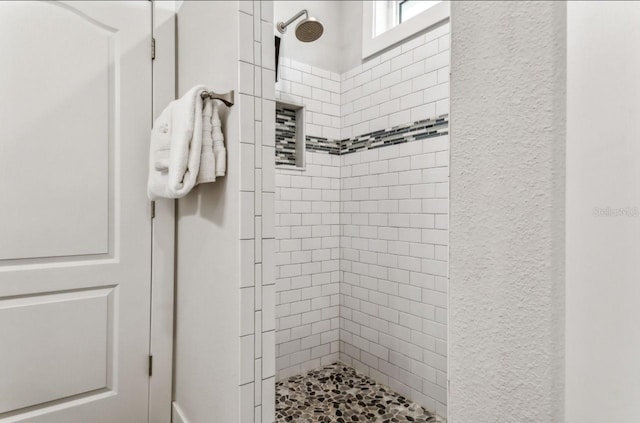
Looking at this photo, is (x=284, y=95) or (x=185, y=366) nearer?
(x=185, y=366)

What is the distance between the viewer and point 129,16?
1444mm

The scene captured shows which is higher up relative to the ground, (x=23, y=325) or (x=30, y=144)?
(x=30, y=144)

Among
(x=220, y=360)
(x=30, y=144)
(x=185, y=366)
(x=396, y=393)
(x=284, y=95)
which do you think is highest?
(x=284, y=95)

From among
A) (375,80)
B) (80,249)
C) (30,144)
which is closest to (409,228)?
(375,80)

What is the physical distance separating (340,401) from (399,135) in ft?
5.06

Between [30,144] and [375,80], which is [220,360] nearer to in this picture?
[30,144]

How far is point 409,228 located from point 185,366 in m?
1.31

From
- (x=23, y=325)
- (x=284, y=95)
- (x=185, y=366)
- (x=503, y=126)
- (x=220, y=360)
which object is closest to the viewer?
(x=503, y=126)

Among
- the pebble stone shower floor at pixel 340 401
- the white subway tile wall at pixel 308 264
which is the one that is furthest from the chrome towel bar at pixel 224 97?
the pebble stone shower floor at pixel 340 401

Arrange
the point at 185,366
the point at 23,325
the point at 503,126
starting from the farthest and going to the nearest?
the point at 185,366, the point at 23,325, the point at 503,126

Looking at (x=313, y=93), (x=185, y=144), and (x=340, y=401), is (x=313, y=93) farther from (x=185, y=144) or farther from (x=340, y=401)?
(x=340, y=401)

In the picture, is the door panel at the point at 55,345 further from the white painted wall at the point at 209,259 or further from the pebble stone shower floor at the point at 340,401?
the pebble stone shower floor at the point at 340,401

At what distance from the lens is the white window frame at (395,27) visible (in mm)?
1818

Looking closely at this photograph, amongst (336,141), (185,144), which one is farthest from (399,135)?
(185,144)
